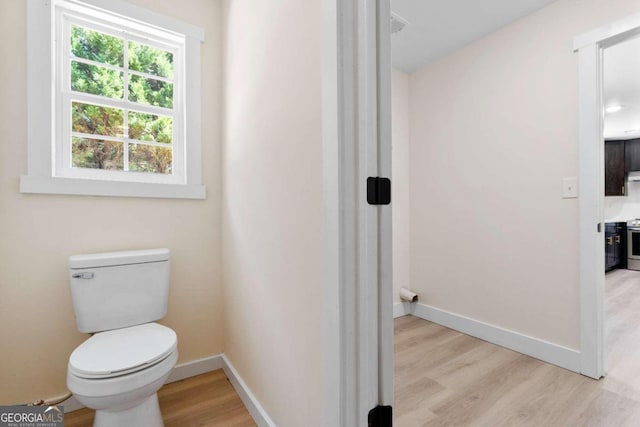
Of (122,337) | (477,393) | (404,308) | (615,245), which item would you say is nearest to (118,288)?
(122,337)

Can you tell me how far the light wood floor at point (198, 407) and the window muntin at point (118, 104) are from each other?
4.11ft

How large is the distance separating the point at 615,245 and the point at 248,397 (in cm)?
631

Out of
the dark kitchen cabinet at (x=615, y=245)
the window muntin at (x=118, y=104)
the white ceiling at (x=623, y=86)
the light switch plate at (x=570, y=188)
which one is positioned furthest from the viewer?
the dark kitchen cabinet at (x=615, y=245)

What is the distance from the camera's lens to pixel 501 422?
1.38 m

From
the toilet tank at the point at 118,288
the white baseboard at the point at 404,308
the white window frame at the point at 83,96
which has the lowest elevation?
the white baseboard at the point at 404,308

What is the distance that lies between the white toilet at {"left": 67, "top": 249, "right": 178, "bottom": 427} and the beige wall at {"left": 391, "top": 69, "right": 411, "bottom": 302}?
2055mm

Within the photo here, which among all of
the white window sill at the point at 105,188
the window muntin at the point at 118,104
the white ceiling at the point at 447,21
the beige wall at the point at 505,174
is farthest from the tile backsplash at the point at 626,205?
the window muntin at the point at 118,104

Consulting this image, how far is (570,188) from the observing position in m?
1.83

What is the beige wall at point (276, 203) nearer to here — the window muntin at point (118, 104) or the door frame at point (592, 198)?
the window muntin at point (118, 104)

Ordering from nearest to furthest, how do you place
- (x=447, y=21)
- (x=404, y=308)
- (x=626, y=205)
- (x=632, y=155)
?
(x=447, y=21) < (x=404, y=308) < (x=632, y=155) < (x=626, y=205)

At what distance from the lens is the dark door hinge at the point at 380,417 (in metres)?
0.83

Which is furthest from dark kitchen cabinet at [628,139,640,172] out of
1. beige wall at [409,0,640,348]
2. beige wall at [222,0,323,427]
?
beige wall at [222,0,323,427]

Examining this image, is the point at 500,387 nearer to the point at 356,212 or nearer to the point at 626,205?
the point at 356,212

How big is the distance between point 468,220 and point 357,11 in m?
2.08
